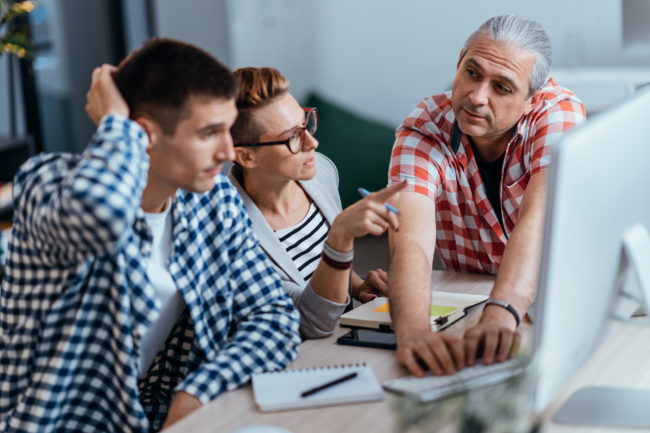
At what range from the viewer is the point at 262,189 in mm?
1748

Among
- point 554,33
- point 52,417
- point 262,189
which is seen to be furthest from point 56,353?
point 554,33

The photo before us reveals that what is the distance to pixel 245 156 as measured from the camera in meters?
1.72

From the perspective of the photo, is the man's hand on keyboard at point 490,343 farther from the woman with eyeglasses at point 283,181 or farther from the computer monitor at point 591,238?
the woman with eyeglasses at point 283,181

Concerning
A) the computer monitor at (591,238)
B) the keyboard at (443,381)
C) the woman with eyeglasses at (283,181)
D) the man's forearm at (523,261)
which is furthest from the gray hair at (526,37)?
the keyboard at (443,381)

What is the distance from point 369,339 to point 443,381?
0.26 meters

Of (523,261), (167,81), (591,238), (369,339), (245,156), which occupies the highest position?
(167,81)

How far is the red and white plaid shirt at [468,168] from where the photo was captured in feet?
5.59

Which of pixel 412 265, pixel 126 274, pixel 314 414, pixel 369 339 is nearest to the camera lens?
pixel 314 414

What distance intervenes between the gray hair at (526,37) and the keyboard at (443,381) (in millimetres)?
802

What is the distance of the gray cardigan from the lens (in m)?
1.43

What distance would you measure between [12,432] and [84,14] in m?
4.36

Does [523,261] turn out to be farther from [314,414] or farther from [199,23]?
[199,23]

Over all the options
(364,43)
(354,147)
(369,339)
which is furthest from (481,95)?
(364,43)

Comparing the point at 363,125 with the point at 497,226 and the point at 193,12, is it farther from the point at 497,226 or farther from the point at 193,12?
the point at 497,226
